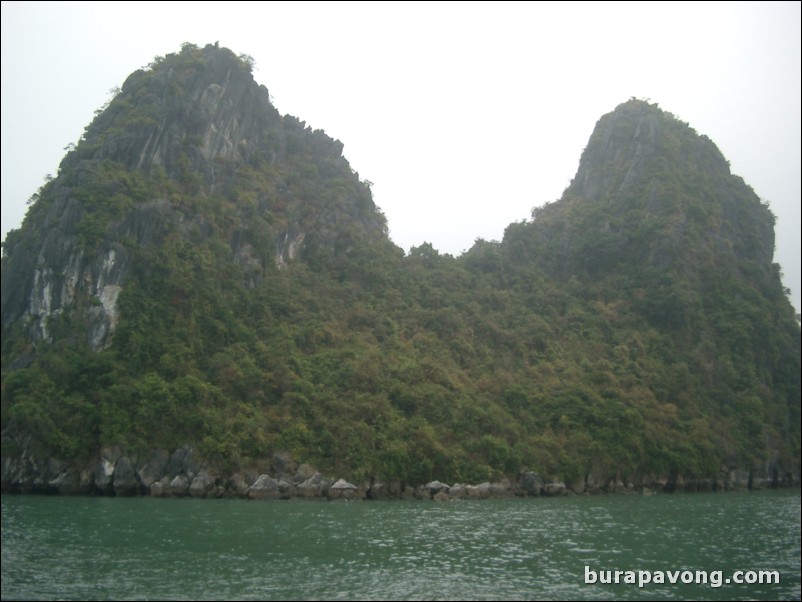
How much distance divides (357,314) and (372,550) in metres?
28.1

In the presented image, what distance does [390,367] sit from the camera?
39.6 metres

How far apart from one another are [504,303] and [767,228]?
82.3ft

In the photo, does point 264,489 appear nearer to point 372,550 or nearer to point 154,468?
point 154,468

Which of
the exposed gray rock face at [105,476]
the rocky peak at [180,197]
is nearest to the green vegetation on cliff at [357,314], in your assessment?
the rocky peak at [180,197]

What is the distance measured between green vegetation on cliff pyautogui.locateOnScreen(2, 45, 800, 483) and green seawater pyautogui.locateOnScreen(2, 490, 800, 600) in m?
6.55

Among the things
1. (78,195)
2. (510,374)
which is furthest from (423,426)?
(78,195)

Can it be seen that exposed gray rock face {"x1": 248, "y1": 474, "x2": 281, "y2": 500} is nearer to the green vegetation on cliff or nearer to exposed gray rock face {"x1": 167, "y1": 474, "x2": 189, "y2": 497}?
the green vegetation on cliff

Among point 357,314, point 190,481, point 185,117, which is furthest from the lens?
point 185,117

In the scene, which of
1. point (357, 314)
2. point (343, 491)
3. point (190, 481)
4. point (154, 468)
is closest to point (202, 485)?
point (190, 481)

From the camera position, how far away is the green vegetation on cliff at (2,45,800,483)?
112ft

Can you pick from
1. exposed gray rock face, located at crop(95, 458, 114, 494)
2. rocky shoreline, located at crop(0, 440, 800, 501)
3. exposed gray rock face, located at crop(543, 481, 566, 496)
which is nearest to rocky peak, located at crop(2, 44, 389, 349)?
rocky shoreline, located at crop(0, 440, 800, 501)

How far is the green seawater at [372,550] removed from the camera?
14.0m

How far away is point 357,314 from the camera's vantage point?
45656 millimetres

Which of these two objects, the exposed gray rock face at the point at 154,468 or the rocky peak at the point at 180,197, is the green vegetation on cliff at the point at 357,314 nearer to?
the rocky peak at the point at 180,197
